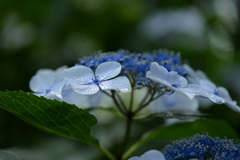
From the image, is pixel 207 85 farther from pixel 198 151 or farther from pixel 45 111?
pixel 45 111

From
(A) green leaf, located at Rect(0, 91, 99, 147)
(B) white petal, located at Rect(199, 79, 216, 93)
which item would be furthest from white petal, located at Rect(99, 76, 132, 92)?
(B) white petal, located at Rect(199, 79, 216, 93)

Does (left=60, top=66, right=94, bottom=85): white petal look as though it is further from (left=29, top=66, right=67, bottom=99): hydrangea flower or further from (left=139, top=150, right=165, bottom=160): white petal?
(left=139, top=150, right=165, bottom=160): white petal

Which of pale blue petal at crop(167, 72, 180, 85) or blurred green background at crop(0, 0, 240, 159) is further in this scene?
blurred green background at crop(0, 0, 240, 159)

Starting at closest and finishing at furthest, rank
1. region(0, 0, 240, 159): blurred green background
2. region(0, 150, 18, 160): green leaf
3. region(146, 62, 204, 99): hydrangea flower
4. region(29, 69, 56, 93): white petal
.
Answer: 1. region(146, 62, 204, 99): hydrangea flower
2. region(0, 150, 18, 160): green leaf
3. region(29, 69, 56, 93): white petal
4. region(0, 0, 240, 159): blurred green background

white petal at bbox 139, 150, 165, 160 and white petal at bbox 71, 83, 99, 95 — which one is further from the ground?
white petal at bbox 71, 83, 99, 95

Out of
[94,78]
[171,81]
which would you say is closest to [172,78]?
[171,81]

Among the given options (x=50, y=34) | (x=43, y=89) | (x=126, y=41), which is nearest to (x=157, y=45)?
(x=126, y=41)

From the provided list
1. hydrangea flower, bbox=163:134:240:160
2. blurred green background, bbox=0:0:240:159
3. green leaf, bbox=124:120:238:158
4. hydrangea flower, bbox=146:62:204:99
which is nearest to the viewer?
hydrangea flower, bbox=163:134:240:160

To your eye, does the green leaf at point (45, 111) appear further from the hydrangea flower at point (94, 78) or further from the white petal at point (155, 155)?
the white petal at point (155, 155)
